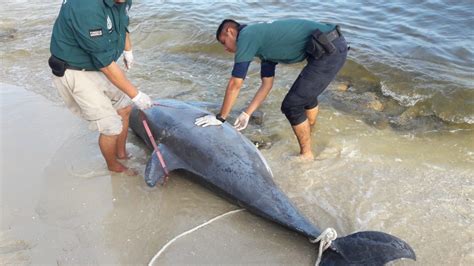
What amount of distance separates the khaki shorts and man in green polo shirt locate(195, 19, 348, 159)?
938 mm

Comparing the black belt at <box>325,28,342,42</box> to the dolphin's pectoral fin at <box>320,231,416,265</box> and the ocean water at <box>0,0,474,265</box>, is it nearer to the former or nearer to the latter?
the ocean water at <box>0,0,474,265</box>

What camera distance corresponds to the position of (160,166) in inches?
176

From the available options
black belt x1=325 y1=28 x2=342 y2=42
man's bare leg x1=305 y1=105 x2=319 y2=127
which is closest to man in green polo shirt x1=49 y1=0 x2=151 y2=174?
black belt x1=325 y1=28 x2=342 y2=42

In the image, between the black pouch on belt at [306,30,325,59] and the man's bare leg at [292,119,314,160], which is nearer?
the black pouch on belt at [306,30,325,59]

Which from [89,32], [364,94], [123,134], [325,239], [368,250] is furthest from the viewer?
[364,94]

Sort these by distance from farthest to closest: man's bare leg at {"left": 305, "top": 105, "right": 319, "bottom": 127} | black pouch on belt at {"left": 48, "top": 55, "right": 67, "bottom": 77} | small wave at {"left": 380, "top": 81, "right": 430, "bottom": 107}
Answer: small wave at {"left": 380, "top": 81, "right": 430, "bottom": 107}, man's bare leg at {"left": 305, "top": 105, "right": 319, "bottom": 127}, black pouch on belt at {"left": 48, "top": 55, "right": 67, "bottom": 77}

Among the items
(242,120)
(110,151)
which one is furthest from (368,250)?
(110,151)

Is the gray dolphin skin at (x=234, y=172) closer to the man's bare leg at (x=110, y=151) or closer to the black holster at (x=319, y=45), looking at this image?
the man's bare leg at (x=110, y=151)

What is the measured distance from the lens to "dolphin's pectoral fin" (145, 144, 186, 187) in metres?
4.33

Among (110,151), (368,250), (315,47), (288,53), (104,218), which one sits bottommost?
(104,218)

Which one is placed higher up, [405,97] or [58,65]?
[58,65]

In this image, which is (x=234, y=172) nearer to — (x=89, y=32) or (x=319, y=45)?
(x=319, y=45)

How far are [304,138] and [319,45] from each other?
1.15 m

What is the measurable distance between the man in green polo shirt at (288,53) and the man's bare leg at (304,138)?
0.01m
